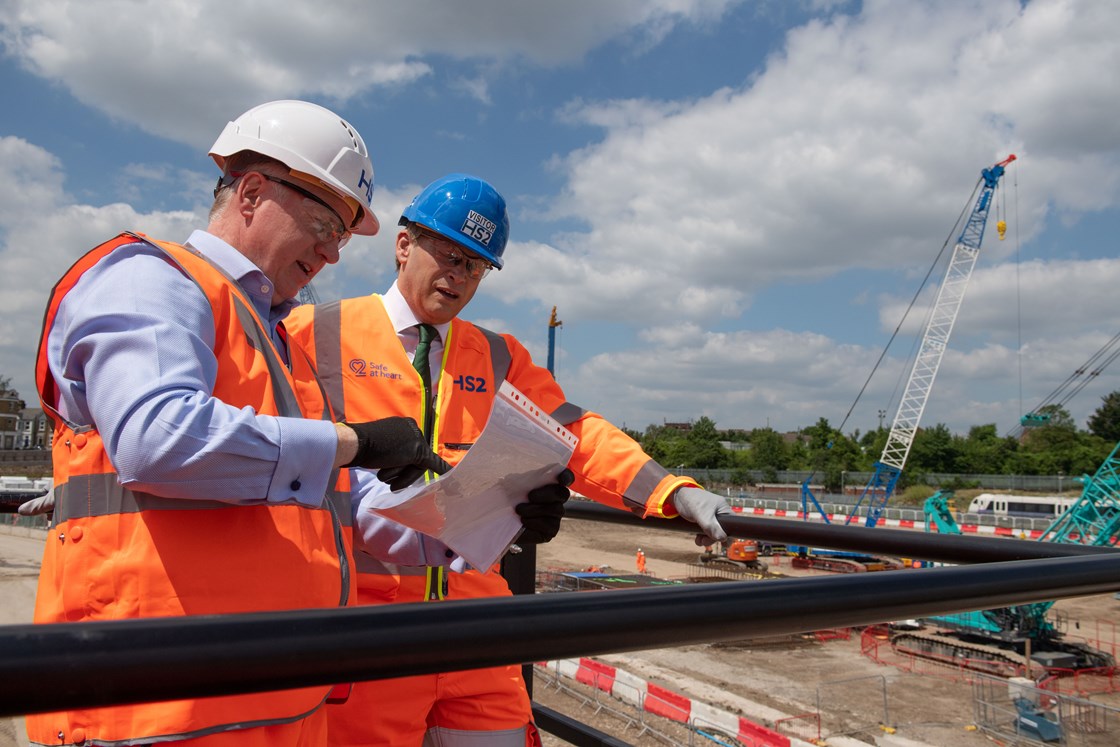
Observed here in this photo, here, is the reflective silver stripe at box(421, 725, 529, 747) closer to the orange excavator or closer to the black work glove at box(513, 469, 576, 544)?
the black work glove at box(513, 469, 576, 544)

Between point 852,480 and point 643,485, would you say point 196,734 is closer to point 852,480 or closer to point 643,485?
point 643,485

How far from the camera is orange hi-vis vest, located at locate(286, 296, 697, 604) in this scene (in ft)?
7.30

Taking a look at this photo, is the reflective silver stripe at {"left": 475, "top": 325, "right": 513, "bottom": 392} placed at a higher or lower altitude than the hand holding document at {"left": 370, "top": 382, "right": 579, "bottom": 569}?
higher

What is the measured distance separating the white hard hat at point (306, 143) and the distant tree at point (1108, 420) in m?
83.2

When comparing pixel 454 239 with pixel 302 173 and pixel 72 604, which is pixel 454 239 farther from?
pixel 72 604

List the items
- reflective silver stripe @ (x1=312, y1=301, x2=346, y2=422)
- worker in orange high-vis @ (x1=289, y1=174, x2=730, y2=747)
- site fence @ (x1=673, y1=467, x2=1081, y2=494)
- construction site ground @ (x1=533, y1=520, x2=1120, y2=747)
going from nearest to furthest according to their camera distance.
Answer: worker in orange high-vis @ (x1=289, y1=174, x2=730, y2=747) → reflective silver stripe @ (x1=312, y1=301, x2=346, y2=422) → construction site ground @ (x1=533, y1=520, x2=1120, y2=747) → site fence @ (x1=673, y1=467, x2=1081, y2=494)

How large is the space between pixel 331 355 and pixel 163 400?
116cm

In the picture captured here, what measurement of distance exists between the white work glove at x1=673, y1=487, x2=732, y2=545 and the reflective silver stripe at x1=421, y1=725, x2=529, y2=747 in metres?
0.73

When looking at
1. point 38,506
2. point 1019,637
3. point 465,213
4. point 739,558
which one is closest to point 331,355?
→ point 465,213

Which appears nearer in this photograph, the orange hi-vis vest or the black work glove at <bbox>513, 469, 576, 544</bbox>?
the black work glove at <bbox>513, 469, 576, 544</bbox>

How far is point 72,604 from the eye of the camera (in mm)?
1232

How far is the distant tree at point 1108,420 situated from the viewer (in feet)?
235

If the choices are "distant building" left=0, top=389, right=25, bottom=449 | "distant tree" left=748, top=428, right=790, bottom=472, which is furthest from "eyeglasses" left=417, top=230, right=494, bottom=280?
"distant tree" left=748, top=428, right=790, bottom=472

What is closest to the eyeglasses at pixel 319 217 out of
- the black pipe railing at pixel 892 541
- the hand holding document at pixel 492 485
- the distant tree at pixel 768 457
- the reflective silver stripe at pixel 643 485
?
the hand holding document at pixel 492 485
